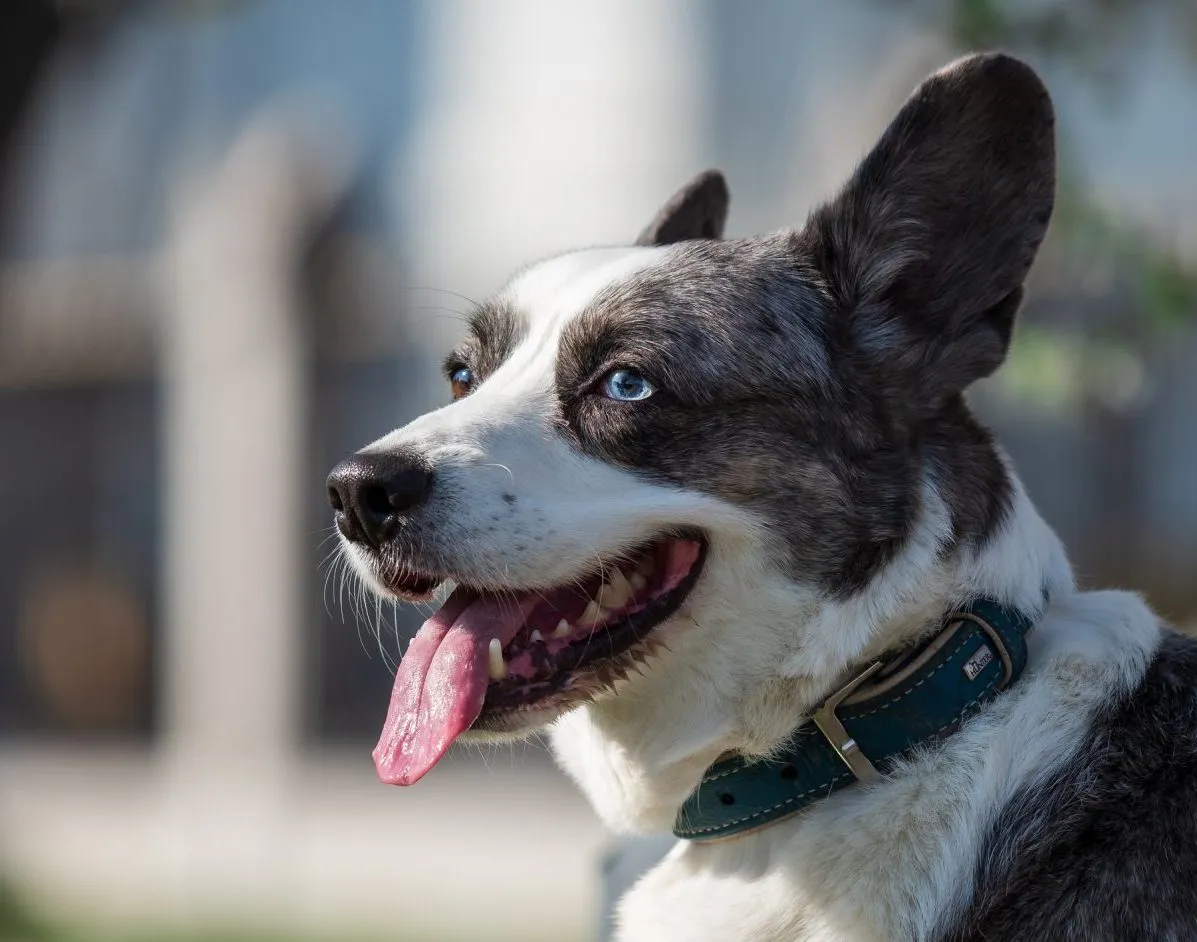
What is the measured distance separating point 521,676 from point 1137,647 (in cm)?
110

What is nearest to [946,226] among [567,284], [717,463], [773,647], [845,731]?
[717,463]

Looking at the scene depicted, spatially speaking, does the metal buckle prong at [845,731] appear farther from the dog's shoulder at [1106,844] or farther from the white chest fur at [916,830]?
the dog's shoulder at [1106,844]

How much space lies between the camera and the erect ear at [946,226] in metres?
2.92

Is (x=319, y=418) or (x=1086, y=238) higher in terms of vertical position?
(x=1086, y=238)

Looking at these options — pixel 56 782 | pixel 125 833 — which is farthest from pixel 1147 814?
pixel 56 782

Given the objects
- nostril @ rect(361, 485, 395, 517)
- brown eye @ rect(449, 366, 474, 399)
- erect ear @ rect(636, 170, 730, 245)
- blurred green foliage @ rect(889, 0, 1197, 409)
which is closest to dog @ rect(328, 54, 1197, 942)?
nostril @ rect(361, 485, 395, 517)

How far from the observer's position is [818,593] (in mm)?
2807

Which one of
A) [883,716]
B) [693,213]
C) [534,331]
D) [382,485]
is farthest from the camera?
[693,213]

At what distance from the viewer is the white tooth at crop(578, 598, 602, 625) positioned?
2.86 m

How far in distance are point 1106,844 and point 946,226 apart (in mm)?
1199

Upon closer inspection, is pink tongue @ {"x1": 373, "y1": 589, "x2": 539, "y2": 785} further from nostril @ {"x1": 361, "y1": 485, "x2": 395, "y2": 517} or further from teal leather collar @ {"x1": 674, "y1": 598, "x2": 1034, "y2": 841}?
teal leather collar @ {"x1": 674, "y1": 598, "x2": 1034, "y2": 841}

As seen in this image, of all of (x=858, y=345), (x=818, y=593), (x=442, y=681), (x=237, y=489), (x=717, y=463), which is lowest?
(x=237, y=489)

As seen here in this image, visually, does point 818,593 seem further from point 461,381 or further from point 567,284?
point 461,381

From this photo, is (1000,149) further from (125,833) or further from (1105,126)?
(125,833)
